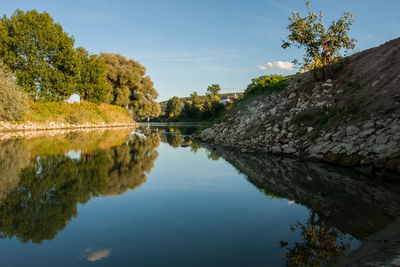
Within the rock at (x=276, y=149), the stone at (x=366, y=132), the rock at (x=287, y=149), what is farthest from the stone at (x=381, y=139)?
the rock at (x=276, y=149)

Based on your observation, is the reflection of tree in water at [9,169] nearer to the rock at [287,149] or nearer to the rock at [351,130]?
the rock at [287,149]

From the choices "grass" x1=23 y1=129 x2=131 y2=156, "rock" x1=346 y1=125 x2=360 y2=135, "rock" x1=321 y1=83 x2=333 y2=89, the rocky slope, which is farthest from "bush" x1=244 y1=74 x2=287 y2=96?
"grass" x1=23 y1=129 x2=131 y2=156

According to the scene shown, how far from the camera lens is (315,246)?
292 cm

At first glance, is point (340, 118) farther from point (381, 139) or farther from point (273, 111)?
point (273, 111)

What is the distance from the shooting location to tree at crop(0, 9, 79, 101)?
98.6ft

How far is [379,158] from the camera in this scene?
6602 millimetres

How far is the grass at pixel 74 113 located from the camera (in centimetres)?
3152

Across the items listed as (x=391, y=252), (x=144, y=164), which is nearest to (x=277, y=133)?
(x=144, y=164)

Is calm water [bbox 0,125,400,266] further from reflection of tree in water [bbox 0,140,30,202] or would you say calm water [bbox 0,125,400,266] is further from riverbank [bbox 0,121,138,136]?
riverbank [bbox 0,121,138,136]

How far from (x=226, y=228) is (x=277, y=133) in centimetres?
898

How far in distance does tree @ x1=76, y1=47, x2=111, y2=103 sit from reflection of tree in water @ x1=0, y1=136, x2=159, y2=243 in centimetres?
3644

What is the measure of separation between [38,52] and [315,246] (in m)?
39.2

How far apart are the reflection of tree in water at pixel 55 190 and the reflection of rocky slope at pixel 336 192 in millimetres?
3668

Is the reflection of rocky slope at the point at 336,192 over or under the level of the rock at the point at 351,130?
under
